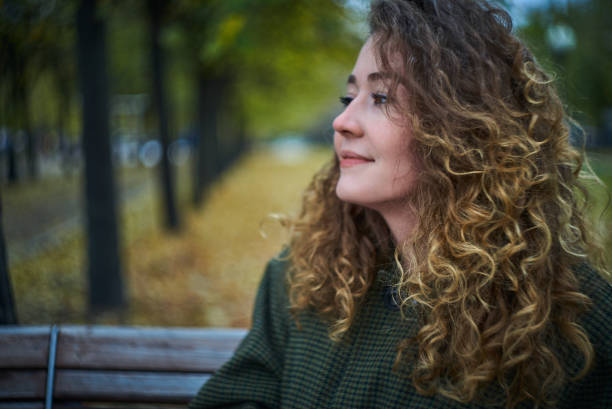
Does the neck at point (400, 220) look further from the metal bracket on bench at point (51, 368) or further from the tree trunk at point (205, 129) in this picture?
the tree trunk at point (205, 129)

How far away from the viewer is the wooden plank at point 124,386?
2.15 meters

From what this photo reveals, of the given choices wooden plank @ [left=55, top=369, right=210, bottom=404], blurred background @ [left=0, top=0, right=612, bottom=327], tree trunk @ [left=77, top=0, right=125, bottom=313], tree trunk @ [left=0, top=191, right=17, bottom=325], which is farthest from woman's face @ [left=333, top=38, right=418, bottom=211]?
tree trunk @ [left=77, top=0, right=125, bottom=313]

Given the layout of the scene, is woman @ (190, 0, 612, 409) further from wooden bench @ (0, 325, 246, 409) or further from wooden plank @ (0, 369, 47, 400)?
wooden plank @ (0, 369, 47, 400)

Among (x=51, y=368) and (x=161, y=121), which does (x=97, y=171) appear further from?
(x=161, y=121)

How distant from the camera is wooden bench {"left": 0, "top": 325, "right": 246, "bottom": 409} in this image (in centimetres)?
213

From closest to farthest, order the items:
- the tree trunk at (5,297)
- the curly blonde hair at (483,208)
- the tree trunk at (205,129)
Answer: the curly blonde hair at (483,208), the tree trunk at (5,297), the tree trunk at (205,129)

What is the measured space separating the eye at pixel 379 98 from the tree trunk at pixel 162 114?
7054 mm

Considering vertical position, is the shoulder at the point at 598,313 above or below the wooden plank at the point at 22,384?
above

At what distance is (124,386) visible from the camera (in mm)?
2152

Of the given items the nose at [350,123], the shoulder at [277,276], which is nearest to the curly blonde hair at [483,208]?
the nose at [350,123]

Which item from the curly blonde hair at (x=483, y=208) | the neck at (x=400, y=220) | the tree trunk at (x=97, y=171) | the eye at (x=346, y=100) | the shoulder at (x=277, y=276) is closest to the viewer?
the curly blonde hair at (x=483, y=208)

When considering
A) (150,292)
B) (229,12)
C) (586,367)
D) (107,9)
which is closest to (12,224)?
(150,292)

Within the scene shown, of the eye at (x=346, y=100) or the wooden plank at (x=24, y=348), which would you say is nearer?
the eye at (x=346, y=100)

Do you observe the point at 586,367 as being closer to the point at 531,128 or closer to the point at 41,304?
the point at 531,128
